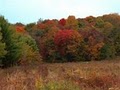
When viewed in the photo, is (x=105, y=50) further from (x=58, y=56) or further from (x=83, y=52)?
(x=58, y=56)

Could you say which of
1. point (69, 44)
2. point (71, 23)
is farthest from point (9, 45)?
point (71, 23)

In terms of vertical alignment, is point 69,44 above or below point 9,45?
below

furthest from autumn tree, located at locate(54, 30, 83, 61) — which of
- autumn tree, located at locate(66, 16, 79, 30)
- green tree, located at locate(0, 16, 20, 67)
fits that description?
green tree, located at locate(0, 16, 20, 67)

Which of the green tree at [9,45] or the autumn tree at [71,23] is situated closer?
the green tree at [9,45]

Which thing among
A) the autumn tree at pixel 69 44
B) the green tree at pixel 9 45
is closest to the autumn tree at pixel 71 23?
the autumn tree at pixel 69 44

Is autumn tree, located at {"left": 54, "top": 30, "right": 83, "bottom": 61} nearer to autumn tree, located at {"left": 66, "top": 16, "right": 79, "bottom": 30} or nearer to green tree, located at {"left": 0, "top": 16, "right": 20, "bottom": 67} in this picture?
autumn tree, located at {"left": 66, "top": 16, "right": 79, "bottom": 30}

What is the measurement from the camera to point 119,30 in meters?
83.1

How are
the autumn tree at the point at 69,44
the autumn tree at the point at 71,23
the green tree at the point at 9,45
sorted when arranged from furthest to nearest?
the autumn tree at the point at 71,23, the autumn tree at the point at 69,44, the green tree at the point at 9,45

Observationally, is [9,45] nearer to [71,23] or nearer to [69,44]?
[69,44]

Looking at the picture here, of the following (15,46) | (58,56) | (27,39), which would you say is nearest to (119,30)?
(58,56)

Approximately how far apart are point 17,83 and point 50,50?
6842 centimetres

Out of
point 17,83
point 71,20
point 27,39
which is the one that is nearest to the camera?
point 17,83

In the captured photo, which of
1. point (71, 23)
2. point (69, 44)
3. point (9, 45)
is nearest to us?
point (9, 45)

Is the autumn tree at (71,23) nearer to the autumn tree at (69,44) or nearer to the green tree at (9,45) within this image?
the autumn tree at (69,44)
